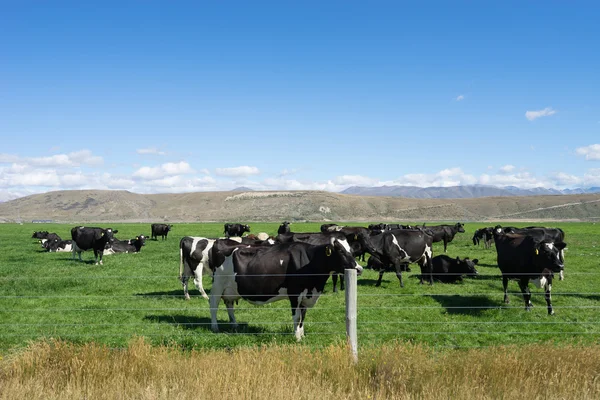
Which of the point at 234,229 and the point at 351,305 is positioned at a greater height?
the point at 351,305

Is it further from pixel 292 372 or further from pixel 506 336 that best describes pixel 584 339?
pixel 292 372

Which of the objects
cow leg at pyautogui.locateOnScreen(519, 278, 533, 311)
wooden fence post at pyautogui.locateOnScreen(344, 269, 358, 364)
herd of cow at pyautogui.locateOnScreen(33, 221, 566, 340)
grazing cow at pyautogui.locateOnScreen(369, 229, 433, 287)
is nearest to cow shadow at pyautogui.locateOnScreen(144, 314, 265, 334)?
herd of cow at pyautogui.locateOnScreen(33, 221, 566, 340)

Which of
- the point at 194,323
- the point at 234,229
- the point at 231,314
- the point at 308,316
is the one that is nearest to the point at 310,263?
the point at 231,314

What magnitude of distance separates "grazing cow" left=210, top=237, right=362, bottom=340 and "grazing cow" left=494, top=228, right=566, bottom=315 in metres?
5.87

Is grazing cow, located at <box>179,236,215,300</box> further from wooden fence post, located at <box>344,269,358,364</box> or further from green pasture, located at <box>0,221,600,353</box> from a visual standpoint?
wooden fence post, located at <box>344,269,358,364</box>

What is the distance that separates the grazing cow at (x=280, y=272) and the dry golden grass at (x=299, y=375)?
353cm

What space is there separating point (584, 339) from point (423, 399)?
22.8 ft

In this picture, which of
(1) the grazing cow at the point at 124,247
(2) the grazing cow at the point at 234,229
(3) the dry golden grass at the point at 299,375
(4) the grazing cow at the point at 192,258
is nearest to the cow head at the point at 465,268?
(4) the grazing cow at the point at 192,258

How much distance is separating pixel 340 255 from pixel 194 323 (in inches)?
154

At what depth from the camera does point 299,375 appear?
20.1 feet

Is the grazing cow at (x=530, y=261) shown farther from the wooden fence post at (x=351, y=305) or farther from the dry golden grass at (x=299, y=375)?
the wooden fence post at (x=351, y=305)

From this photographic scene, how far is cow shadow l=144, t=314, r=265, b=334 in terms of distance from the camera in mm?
11039

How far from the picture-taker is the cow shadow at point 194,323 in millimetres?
11039

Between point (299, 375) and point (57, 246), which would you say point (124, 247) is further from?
point (299, 375)
